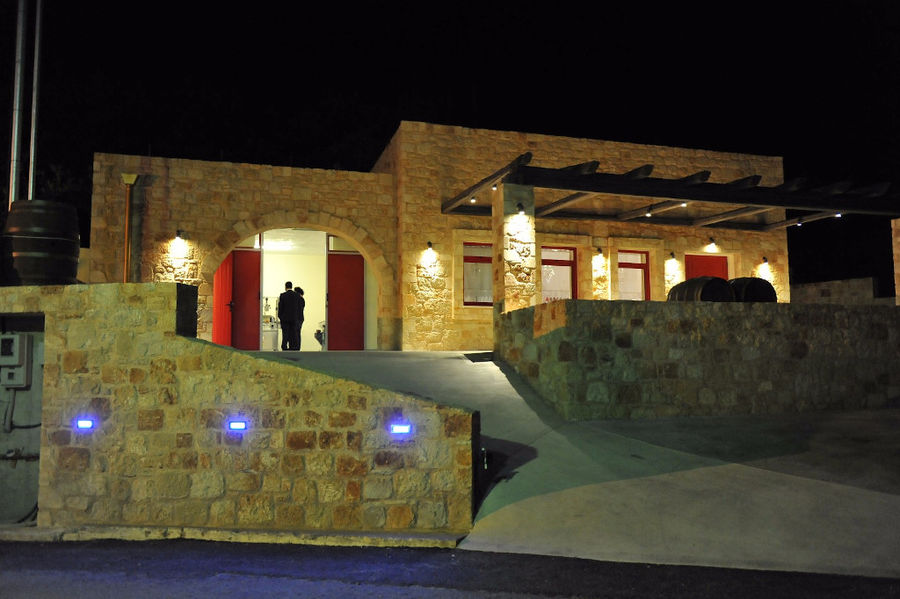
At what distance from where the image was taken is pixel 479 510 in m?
5.45

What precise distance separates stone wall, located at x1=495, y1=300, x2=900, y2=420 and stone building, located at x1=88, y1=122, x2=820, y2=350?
2372 mm

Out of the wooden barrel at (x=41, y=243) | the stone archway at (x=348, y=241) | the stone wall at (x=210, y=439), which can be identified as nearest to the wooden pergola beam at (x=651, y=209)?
the stone archway at (x=348, y=241)

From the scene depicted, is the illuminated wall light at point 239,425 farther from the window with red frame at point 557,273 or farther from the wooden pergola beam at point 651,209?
the window with red frame at point 557,273

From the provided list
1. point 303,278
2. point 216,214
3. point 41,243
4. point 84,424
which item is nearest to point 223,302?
point 216,214

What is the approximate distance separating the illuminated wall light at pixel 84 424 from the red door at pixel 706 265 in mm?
11692

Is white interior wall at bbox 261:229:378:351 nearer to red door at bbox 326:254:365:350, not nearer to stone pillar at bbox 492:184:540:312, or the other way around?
red door at bbox 326:254:365:350

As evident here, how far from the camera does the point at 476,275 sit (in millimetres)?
13078

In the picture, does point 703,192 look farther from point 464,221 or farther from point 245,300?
point 245,300

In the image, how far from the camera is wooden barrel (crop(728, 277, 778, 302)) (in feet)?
29.9

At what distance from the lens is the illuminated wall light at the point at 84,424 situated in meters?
5.82

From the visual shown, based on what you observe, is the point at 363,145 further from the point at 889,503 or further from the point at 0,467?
the point at 889,503

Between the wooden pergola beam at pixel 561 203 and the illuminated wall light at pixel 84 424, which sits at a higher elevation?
the wooden pergola beam at pixel 561 203

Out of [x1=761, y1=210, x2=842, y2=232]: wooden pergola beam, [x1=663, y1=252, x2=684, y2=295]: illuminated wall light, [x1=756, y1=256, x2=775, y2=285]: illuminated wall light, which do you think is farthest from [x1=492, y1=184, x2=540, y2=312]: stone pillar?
[x1=756, y1=256, x2=775, y2=285]: illuminated wall light

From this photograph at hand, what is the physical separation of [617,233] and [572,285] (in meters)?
1.35
